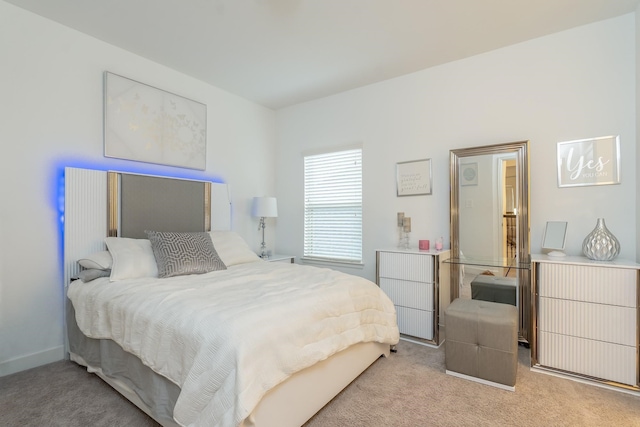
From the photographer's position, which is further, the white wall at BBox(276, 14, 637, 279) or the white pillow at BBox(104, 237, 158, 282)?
the white wall at BBox(276, 14, 637, 279)

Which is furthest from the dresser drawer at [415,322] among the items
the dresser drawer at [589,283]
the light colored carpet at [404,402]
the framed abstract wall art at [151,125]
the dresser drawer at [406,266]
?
the framed abstract wall art at [151,125]

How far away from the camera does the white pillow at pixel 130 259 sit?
238cm

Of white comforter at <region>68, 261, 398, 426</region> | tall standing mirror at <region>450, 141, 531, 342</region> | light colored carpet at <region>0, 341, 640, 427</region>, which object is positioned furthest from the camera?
tall standing mirror at <region>450, 141, 531, 342</region>

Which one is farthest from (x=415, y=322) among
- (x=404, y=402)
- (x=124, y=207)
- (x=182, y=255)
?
(x=124, y=207)

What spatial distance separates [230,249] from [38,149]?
5.79 ft

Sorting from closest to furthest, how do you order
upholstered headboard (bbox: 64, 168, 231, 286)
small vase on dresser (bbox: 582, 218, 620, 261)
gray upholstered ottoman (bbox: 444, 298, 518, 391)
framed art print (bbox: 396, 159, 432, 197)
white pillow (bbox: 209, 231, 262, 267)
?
gray upholstered ottoman (bbox: 444, 298, 518, 391) → small vase on dresser (bbox: 582, 218, 620, 261) → upholstered headboard (bbox: 64, 168, 231, 286) → white pillow (bbox: 209, 231, 262, 267) → framed art print (bbox: 396, 159, 432, 197)

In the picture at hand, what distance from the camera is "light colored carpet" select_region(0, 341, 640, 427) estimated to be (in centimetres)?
181

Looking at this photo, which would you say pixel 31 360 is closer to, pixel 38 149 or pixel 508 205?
pixel 38 149

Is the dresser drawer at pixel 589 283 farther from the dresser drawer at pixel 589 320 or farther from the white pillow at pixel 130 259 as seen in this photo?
the white pillow at pixel 130 259

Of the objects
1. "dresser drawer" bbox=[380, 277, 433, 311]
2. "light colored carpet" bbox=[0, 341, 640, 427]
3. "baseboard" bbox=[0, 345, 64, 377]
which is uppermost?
"dresser drawer" bbox=[380, 277, 433, 311]

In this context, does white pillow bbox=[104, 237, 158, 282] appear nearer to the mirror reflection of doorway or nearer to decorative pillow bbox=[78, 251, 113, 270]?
decorative pillow bbox=[78, 251, 113, 270]

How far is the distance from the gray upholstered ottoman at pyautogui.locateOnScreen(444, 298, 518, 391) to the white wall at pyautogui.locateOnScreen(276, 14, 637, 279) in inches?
41.5

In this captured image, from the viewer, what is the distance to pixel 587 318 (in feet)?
7.38

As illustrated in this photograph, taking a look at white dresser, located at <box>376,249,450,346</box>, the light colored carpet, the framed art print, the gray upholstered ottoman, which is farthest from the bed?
the framed art print
